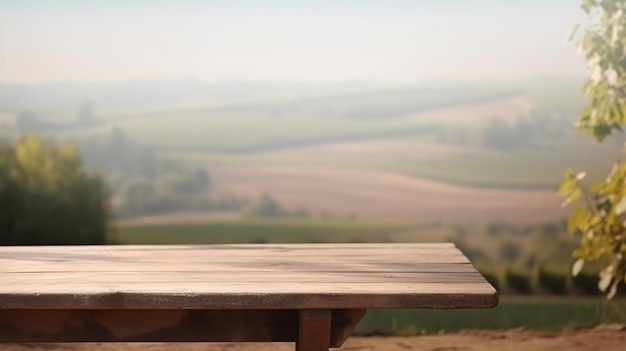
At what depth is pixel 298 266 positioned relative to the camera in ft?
8.31

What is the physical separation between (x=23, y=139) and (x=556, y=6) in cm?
269

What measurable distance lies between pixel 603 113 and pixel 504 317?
1.37 m

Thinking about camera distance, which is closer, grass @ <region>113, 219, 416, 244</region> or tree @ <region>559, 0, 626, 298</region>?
tree @ <region>559, 0, 626, 298</region>

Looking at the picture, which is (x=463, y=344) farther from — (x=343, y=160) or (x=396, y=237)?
(x=343, y=160)

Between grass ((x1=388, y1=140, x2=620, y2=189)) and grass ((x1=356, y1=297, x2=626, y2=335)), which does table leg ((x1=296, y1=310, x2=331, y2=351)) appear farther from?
grass ((x1=388, y1=140, x2=620, y2=189))

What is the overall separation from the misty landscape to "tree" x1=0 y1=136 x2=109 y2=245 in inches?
2.5

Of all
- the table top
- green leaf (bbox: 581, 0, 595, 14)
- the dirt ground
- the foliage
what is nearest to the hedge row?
the dirt ground

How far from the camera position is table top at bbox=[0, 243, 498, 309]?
2152 millimetres

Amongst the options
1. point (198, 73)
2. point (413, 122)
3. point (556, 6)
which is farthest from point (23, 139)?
point (556, 6)

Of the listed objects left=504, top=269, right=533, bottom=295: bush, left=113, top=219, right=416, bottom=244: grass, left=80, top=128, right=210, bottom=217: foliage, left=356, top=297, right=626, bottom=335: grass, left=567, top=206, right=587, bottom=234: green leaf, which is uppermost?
left=567, top=206, right=587, bottom=234: green leaf

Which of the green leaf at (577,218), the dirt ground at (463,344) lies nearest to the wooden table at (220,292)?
the green leaf at (577,218)

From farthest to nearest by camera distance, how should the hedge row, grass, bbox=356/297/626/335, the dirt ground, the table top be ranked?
the hedge row < grass, bbox=356/297/626/335 < the dirt ground < the table top

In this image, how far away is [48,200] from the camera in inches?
197

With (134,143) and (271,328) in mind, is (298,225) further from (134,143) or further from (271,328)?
(271,328)
